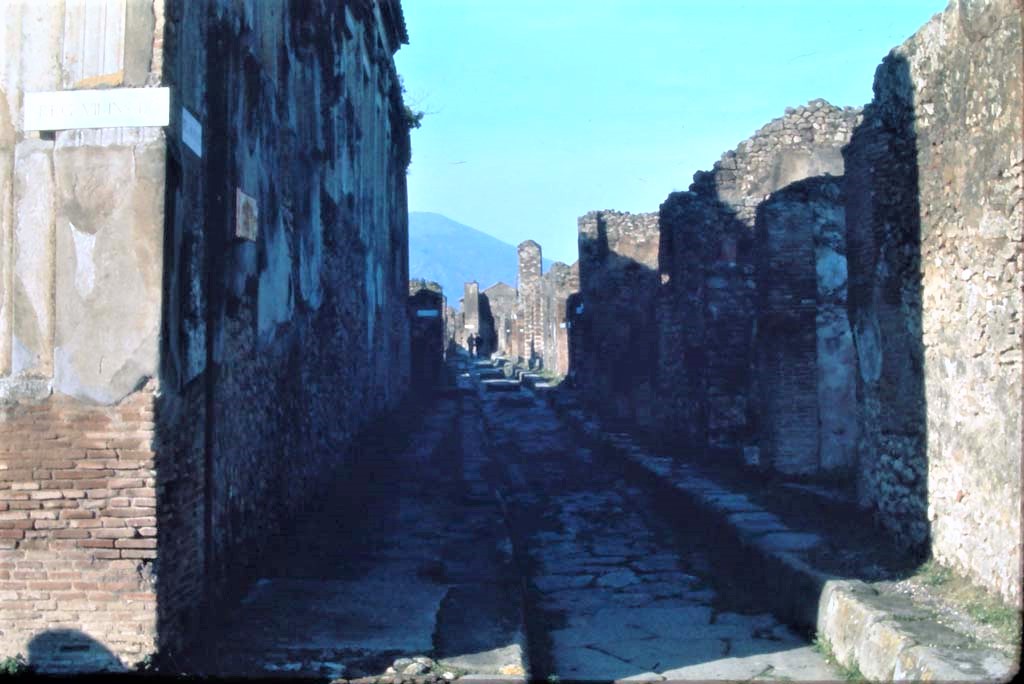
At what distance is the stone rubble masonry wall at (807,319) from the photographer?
9.45 metres

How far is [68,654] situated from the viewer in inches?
160

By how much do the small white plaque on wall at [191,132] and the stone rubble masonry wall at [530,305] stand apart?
1098 inches

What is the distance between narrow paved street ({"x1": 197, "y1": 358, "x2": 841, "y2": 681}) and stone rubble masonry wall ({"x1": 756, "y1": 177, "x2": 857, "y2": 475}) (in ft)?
4.56

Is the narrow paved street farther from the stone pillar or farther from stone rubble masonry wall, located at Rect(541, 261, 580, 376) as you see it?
the stone pillar

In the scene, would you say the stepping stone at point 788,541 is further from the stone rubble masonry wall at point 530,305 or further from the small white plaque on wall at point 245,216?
the stone rubble masonry wall at point 530,305

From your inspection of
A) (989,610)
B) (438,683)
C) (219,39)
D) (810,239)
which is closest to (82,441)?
(438,683)

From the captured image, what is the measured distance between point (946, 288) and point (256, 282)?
10.9 ft

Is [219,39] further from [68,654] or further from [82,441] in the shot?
[68,654]

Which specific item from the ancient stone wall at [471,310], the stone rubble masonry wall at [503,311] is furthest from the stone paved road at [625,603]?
the ancient stone wall at [471,310]

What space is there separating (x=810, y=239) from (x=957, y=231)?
423 cm

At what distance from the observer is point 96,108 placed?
4145 mm

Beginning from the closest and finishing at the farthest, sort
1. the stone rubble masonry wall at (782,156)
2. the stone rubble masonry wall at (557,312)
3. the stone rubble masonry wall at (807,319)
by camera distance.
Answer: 1. the stone rubble masonry wall at (807,319)
2. the stone rubble masonry wall at (782,156)
3. the stone rubble masonry wall at (557,312)

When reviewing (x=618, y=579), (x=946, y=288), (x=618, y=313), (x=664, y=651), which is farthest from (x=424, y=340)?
(x=946, y=288)

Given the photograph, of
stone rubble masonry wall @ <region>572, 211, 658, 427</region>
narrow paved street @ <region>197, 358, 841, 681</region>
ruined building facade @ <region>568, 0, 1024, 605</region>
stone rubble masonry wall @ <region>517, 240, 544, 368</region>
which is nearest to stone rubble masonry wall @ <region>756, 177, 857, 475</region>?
ruined building facade @ <region>568, 0, 1024, 605</region>
